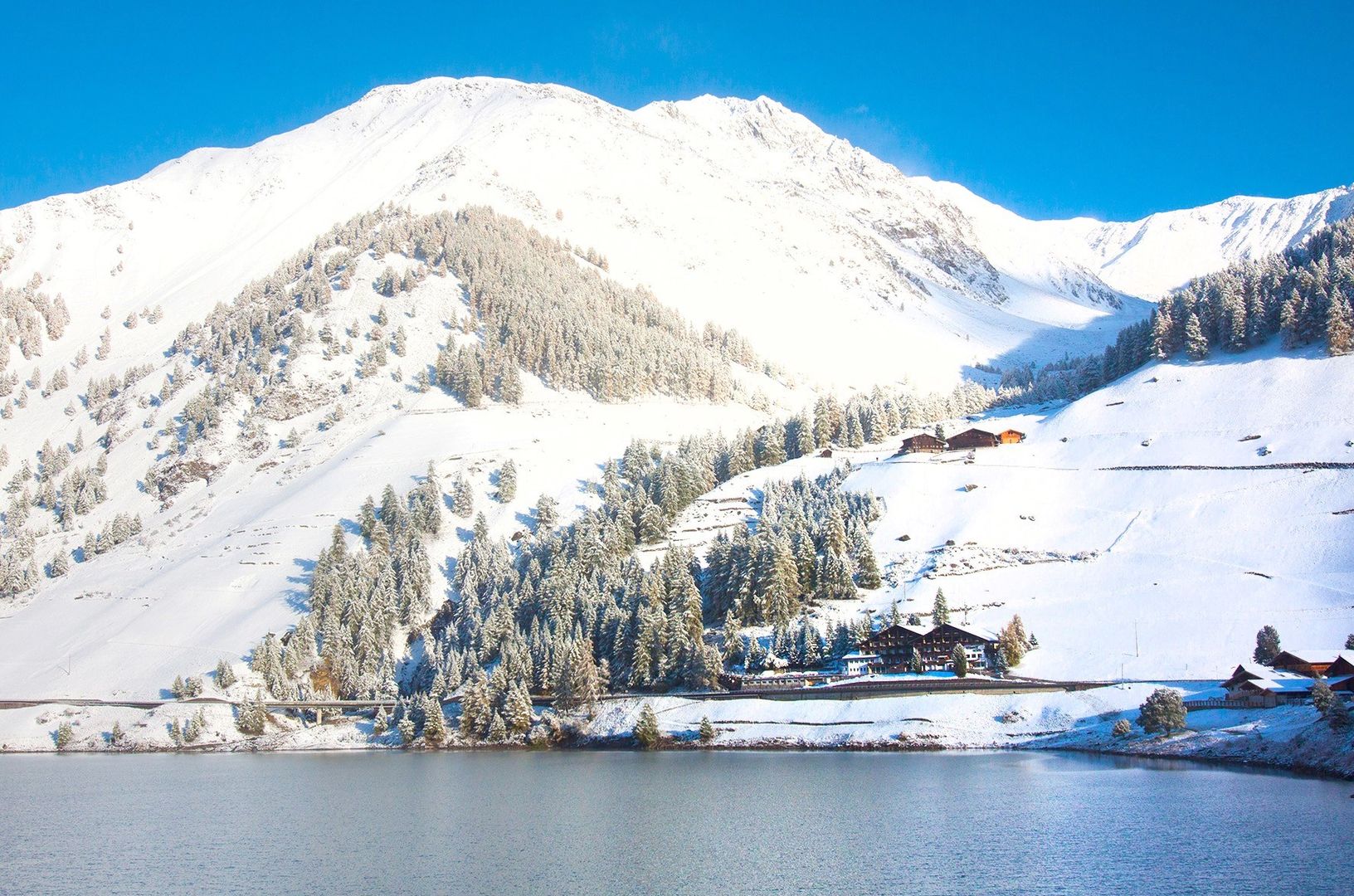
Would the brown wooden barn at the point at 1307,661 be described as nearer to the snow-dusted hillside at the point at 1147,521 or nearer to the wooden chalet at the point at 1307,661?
the wooden chalet at the point at 1307,661

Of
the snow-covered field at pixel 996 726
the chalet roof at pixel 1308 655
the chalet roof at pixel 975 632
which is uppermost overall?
the chalet roof at pixel 975 632

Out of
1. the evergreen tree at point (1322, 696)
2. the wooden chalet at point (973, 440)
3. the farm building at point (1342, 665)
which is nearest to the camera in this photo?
the evergreen tree at point (1322, 696)

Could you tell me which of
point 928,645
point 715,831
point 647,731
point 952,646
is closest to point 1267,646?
point 952,646

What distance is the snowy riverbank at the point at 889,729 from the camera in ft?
225

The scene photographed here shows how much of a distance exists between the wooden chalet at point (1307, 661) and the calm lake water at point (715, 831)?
738 inches

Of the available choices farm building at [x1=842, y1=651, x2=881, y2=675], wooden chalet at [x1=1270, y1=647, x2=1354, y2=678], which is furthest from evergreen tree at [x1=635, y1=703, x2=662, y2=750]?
wooden chalet at [x1=1270, y1=647, x2=1354, y2=678]

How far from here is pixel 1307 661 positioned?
7775 cm

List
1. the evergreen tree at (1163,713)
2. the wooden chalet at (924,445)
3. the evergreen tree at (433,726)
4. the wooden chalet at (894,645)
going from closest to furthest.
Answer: the evergreen tree at (1163,713), the wooden chalet at (894,645), the evergreen tree at (433,726), the wooden chalet at (924,445)

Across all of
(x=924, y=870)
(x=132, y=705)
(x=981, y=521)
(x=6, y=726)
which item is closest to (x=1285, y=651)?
(x=981, y=521)

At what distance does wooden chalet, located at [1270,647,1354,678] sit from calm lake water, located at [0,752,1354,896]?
18.8 metres

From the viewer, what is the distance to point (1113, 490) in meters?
124

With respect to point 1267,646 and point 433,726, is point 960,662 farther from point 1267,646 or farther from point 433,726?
point 433,726

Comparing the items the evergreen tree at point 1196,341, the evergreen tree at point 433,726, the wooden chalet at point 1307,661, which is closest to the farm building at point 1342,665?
the wooden chalet at point 1307,661

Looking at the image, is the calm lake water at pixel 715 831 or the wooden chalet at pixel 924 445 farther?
the wooden chalet at pixel 924 445
